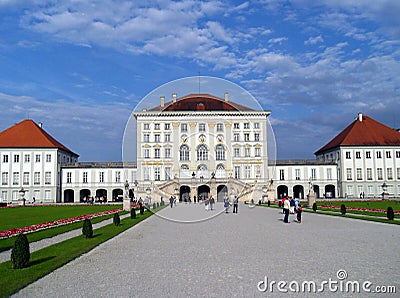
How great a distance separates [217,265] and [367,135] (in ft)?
183

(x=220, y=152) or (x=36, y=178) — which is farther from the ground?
(x=220, y=152)

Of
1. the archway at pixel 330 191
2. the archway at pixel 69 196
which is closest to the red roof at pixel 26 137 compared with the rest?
the archway at pixel 69 196

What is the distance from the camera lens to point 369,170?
191 feet

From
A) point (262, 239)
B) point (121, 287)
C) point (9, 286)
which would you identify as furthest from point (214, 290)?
point (262, 239)

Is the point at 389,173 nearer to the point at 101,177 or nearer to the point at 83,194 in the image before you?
Result: the point at 101,177

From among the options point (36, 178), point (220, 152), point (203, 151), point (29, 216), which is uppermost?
point (203, 151)

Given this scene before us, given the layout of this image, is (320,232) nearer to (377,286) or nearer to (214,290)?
(377,286)

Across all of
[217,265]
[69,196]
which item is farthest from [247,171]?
[69,196]

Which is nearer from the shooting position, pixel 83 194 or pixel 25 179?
pixel 25 179

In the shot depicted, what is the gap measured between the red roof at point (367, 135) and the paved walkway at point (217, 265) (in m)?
47.1

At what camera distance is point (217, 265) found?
9047 mm

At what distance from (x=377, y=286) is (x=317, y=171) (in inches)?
2153

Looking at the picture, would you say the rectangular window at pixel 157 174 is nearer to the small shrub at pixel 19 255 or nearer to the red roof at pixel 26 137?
the small shrub at pixel 19 255

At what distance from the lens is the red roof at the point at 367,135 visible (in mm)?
58781
